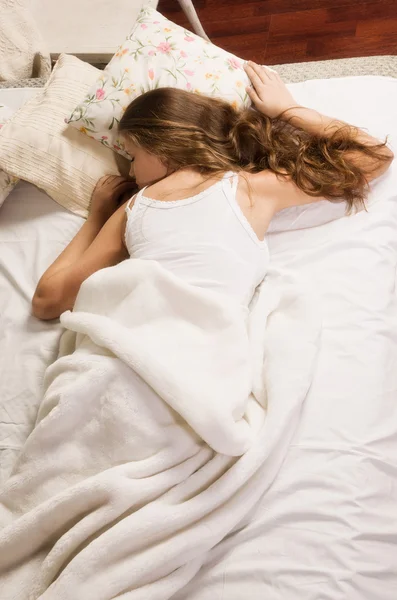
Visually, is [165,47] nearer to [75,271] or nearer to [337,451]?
[75,271]

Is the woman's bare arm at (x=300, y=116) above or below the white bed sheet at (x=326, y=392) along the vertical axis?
above

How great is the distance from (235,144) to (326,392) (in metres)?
0.58

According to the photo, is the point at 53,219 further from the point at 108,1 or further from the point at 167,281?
the point at 108,1

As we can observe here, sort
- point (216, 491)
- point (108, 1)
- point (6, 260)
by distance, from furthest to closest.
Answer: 1. point (108, 1)
2. point (6, 260)
3. point (216, 491)

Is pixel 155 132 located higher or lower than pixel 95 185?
higher

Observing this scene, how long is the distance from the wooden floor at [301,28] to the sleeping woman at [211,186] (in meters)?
1.07

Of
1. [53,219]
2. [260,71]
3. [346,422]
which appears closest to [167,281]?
[346,422]

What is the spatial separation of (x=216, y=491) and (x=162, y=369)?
20 cm

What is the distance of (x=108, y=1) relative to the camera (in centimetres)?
175

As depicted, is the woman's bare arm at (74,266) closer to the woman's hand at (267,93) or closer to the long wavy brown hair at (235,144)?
the long wavy brown hair at (235,144)

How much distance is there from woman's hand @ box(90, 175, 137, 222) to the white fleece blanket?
0.33 metres

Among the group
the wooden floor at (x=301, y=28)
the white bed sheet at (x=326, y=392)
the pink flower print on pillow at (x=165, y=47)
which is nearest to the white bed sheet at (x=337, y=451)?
the white bed sheet at (x=326, y=392)

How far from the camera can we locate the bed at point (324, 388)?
2.71 feet

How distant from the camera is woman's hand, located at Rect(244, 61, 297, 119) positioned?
4.27ft
